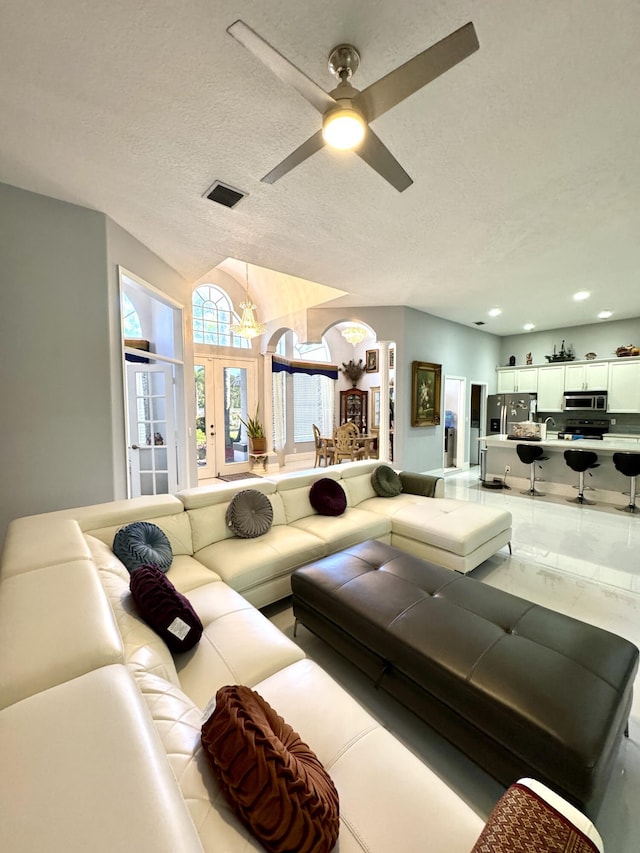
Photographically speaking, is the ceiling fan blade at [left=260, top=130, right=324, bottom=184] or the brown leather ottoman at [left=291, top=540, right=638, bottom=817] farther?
the ceiling fan blade at [left=260, top=130, right=324, bottom=184]

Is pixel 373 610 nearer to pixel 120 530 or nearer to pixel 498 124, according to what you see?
pixel 120 530

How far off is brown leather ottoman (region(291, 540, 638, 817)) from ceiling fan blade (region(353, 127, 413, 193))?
2.21m

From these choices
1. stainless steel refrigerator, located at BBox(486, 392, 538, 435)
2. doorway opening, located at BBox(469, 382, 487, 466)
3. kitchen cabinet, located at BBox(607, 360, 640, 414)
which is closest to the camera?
kitchen cabinet, located at BBox(607, 360, 640, 414)

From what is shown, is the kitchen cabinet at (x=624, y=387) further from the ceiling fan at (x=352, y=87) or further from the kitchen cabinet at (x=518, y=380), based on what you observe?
the ceiling fan at (x=352, y=87)

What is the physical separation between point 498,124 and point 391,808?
2.91 metres

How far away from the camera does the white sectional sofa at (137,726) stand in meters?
0.57

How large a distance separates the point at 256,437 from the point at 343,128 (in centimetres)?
623

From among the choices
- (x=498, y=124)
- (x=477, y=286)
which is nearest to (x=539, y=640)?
(x=498, y=124)

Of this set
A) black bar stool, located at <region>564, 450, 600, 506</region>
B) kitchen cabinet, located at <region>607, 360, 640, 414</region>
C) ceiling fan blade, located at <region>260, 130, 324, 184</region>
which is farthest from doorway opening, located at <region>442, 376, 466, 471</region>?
ceiling fan blade, located at <region>260, 130, 324, 184</region>

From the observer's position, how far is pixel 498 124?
1904 mm

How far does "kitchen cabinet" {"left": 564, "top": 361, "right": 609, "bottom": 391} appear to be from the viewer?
22.3ft

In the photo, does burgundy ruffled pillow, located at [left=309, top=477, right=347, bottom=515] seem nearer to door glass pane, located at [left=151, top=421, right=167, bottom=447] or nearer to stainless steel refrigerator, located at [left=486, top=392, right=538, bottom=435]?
door glass pane, located at [left=151, top=421, right=167, bottom=447]

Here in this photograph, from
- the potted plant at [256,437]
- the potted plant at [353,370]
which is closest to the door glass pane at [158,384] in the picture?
the potted plant at [256,437]

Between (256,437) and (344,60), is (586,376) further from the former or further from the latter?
(344,60)
